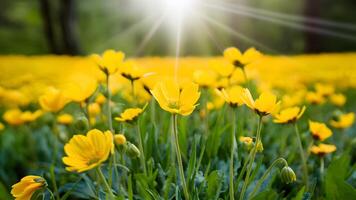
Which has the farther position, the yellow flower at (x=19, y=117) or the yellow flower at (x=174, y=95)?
the yellow flower at (x=19, y=117)

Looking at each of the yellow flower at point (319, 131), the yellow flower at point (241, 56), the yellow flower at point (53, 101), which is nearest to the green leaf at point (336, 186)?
the yellow flower at point (319, 131)

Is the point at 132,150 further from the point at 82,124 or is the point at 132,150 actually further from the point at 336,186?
the point at 336,186

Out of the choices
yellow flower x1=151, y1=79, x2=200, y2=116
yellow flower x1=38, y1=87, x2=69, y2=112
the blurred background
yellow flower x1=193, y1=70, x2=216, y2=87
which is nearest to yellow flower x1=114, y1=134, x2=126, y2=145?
yellow flower x1=151, y1=79, x2=200, y2=116

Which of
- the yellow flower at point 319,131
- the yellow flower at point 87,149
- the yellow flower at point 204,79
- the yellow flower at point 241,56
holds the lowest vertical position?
the yellow flower at point 319,131

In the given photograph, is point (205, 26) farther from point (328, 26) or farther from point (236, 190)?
point (236, 190)

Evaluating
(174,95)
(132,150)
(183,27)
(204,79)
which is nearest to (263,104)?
(174,95)

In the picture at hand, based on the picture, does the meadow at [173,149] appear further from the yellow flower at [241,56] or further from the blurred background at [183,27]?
the blurred background at [183,27]

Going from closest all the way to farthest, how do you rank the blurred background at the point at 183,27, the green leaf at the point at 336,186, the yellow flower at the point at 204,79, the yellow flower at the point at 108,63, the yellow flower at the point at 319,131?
the green leaf at the point at 336,186 → the yellow flower at the point at 108,63 → the yellow flower at the point at 319,131 → the yellow flower at the point at 204,79 → the blurred background at the point at 183,27
